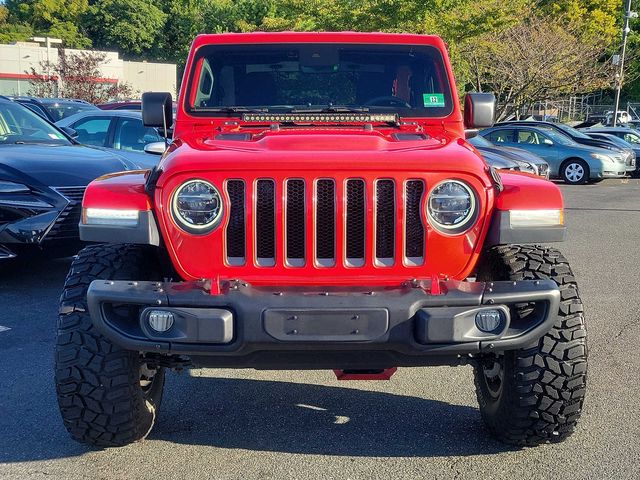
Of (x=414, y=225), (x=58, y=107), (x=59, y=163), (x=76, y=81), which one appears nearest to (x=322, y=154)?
(x=414, y=225)

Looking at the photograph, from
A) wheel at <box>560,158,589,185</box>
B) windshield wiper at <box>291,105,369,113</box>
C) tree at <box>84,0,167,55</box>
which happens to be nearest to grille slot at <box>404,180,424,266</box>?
windshield wiper at <box>291,105,369,113</box>

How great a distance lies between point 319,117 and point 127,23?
6633 centimetres

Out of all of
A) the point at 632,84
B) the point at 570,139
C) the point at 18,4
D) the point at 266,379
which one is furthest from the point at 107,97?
the point at 18,4

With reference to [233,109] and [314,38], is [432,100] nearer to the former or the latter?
[314,38]

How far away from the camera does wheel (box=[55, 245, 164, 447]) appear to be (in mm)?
3330

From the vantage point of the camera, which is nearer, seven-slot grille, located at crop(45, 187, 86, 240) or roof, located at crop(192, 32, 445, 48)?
roof, located at crop(192, 32, 445, 48)

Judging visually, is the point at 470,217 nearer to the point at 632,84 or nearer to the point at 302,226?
the point at 302,226

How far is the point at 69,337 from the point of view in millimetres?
3342

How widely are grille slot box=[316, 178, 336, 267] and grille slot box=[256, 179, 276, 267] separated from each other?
0.64 feet

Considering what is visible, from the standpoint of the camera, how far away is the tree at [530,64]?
28938mm

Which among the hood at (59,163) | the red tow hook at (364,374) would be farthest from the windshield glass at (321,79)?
the hood at (59,163)

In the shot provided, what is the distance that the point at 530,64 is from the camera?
29.0 m

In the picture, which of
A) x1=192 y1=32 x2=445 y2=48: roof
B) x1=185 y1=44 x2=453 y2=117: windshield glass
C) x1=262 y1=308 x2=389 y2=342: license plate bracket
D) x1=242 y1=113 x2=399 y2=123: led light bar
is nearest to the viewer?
x1=262 y1=308 x2=389 y2=342: license plate bracket

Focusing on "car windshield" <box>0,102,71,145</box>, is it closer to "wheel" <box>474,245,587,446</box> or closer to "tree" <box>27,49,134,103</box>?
"wheel" <box>474,245,587,446</box>
